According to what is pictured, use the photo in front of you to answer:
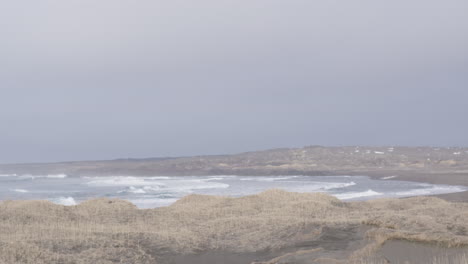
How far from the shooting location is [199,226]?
651 inches

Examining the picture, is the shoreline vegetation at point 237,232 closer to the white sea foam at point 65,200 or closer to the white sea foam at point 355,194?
the white sea foam at point 355,194

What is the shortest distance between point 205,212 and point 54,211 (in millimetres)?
5225

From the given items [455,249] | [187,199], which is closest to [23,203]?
[187,199]

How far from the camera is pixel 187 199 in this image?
22.6 metres

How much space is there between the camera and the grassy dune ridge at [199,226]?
12344 mm

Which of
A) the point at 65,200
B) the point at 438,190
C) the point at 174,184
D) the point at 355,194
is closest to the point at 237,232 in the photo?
the point at 355,194

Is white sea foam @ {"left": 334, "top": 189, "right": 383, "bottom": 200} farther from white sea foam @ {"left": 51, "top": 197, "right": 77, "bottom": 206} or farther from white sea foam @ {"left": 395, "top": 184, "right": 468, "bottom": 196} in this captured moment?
white sea foam @ {"left": 51, "top": 197, "right": 77, "bottom": 206}

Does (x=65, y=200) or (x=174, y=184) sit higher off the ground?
(x=174, y=184)

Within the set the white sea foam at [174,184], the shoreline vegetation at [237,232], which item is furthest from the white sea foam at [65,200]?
the shoreline vegetation at [237,232]

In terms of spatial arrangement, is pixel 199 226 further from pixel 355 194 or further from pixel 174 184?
pixel 174 184

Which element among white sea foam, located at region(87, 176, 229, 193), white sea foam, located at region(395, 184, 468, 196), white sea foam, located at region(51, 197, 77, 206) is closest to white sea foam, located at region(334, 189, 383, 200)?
white sea foam, located at region(395, 184, 468, 196)

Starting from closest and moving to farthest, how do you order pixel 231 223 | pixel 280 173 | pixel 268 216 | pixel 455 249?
pixel 455 249
pixel 231 223
pixel 268 216
pixel 280 173

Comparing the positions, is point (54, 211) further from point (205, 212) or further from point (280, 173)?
point (280, 173)

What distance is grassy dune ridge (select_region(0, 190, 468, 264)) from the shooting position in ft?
40.5
